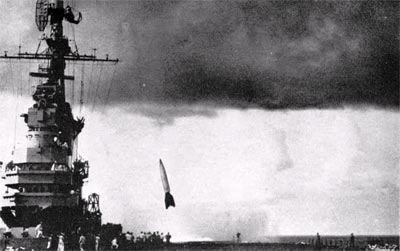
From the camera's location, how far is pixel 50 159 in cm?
2923

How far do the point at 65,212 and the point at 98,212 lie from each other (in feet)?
16.0

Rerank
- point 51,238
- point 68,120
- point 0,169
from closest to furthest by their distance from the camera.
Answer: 1. point 51,238
2. point 0,169
3. point 68,120

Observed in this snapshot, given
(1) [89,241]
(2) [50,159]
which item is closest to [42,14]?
(2) [50,159]

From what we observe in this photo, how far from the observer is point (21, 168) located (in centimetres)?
2908

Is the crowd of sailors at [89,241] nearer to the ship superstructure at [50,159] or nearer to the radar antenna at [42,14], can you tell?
the ship superstructure at [50,159]

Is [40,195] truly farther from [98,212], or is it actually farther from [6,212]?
[98,212]

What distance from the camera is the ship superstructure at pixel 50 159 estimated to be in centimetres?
2831

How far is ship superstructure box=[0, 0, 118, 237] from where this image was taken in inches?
1115

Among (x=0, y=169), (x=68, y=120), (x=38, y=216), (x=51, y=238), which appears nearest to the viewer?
(x=51, y=238)

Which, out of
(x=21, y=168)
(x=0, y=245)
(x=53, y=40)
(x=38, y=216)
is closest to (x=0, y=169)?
(x=21, y=168)

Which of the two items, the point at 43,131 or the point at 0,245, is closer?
the point at 0,245

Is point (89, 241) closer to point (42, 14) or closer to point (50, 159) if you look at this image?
point (50, 159)

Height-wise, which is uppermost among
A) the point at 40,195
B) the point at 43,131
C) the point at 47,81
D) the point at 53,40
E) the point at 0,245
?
the point at 53,40

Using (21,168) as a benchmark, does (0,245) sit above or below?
below
